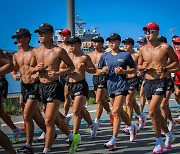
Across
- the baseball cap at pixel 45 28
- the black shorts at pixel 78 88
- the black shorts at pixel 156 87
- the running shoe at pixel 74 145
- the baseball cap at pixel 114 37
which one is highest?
the baseball cap at pixel 45 28

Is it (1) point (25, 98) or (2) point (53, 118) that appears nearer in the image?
(2) point (53, 118)

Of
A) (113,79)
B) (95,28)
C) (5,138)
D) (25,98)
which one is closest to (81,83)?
(113,79)

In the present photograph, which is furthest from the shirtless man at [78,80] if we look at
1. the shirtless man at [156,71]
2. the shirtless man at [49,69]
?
the shirtless man at [156,71]

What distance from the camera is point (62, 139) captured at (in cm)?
818

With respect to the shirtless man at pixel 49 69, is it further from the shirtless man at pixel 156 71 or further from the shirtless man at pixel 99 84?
the shirtless man at pixel 99 84

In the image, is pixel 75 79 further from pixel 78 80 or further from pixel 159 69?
pixel 159 69

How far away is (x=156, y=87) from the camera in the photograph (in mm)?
6770

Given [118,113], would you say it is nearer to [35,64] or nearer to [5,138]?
[35,64]

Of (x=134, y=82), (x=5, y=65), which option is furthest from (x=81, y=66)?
(x=5, y=65)

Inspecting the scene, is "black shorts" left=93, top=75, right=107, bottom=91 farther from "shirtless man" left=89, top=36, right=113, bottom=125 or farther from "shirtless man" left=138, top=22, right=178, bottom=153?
"shirtless man" left=138, top=22, right=178, bottom=153

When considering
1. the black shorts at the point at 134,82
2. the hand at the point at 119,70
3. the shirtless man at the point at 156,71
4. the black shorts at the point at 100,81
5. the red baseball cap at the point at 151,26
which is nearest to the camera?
the shirtless man at the point at 156,71

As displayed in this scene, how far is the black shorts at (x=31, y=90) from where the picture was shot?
22.6ft

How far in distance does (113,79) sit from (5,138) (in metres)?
2.90

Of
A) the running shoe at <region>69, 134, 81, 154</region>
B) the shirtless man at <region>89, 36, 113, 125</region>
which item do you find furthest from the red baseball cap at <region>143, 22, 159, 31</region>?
the shirtless man at <region>89, 36, 113, 125</region>
